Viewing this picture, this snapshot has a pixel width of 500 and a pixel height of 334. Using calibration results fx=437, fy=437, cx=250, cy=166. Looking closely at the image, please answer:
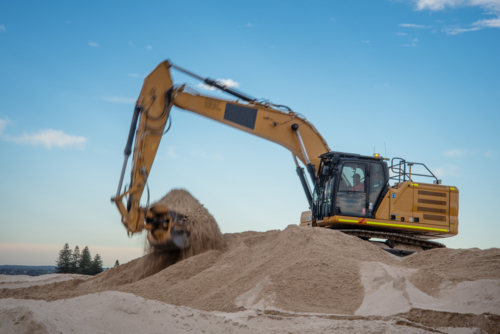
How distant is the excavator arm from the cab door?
86 cm

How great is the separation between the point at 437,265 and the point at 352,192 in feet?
8.17

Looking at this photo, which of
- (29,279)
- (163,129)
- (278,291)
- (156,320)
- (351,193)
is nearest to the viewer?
(156,320)

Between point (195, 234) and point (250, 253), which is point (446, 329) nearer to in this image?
point (250, 253)

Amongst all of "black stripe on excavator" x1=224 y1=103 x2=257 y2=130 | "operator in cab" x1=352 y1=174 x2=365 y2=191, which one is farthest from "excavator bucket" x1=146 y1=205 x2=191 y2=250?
"operator in cab" x1=352 y1=174 x2=365 y2=191

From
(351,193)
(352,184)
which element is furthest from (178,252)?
(352,184)

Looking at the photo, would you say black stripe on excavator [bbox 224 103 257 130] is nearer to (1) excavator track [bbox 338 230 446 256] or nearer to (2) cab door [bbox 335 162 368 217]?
(2) cab door [bbox 335 162 368 217]

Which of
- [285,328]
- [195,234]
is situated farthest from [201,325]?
[195,234]

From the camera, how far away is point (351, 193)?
975 cm

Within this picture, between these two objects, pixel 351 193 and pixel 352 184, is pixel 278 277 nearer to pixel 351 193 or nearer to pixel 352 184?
pixel 351 193

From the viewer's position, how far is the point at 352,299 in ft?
21.7

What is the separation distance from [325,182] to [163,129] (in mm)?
3852

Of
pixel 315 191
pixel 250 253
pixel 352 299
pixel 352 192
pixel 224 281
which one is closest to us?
pixel 352 299

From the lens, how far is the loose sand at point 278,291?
17.2ft

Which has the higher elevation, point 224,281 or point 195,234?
point 195,234
